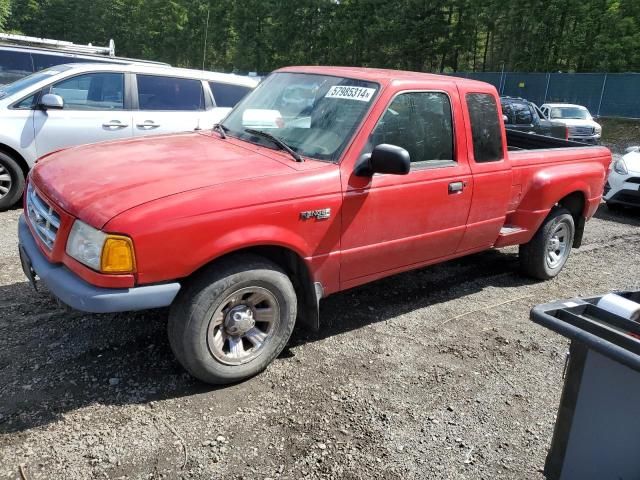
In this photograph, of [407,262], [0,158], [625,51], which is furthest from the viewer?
[625,51]

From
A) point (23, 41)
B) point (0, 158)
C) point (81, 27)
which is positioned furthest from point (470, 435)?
point (81, 27)

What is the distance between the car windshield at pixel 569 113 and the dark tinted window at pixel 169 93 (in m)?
15.1

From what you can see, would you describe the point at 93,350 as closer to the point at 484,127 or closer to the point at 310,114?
the point at 310,114

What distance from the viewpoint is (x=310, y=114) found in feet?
12.4

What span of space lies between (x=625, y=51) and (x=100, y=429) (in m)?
37.7

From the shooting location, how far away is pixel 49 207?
313 cm

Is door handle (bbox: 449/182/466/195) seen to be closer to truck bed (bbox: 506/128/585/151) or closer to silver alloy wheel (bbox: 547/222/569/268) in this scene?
silver alloy wheel (bbox: 547/222/569/268)

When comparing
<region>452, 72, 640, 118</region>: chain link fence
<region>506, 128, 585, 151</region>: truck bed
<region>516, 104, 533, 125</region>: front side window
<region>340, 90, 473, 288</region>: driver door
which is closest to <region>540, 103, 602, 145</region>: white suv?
<region>516, 104, 533, 125</region>: front side window

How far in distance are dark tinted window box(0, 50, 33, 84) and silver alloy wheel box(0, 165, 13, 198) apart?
487cm

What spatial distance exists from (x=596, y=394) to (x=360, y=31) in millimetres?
46508

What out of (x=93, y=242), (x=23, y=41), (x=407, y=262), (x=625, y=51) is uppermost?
(x=625, y=51)

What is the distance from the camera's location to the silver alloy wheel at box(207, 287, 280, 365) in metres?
3.11

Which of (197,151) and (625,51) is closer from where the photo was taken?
(197,151)

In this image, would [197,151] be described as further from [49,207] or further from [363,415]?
[363,415]
